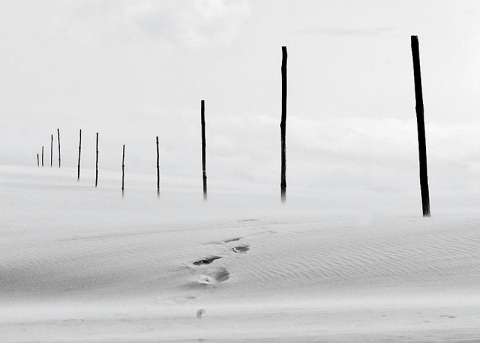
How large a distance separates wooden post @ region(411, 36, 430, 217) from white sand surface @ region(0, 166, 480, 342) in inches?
158

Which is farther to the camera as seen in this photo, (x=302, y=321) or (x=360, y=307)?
(x=360, y=307)

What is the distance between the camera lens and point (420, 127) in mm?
17859

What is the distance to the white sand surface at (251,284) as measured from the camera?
6891mm

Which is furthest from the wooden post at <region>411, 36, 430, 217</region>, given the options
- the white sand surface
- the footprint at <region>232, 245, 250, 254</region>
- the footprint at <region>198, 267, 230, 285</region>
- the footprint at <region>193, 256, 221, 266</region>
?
the footprint at <region>198, 267, 230, 285</region>

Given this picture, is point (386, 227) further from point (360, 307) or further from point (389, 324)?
point (389, 324)

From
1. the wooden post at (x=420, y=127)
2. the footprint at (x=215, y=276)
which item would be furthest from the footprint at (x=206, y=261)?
the wooden post at (x=420, y=127)

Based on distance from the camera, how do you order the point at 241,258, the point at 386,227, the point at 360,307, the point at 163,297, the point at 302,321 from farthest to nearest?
the point at 386,227 → the point at 241,258 → the point at 163,297 → the point at 360,307 → the point at 302,321

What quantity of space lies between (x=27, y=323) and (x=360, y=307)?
3347 mm

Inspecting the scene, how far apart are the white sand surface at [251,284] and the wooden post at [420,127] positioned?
4014 millimetres

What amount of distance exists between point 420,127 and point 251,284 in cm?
953

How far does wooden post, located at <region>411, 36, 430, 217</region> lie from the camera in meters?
17.9

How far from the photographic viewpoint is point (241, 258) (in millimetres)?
10844

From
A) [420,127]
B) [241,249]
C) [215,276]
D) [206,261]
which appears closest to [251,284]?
[215,276]

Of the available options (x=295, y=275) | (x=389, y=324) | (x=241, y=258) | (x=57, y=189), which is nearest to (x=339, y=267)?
(x=295, y=275)
